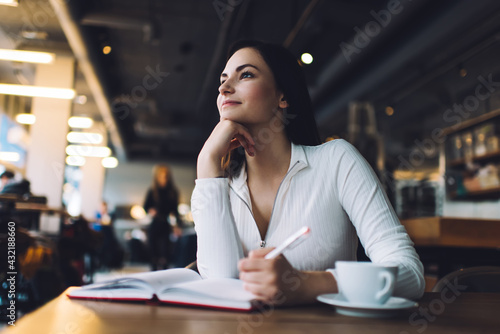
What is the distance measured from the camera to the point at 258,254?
754 millimetres

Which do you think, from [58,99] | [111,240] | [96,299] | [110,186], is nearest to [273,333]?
[96,299]

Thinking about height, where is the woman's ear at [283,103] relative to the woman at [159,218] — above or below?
above

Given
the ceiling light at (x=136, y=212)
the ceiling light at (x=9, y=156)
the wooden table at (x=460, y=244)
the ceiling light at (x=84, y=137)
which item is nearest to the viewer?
the wooden table at (x=460, y=244)

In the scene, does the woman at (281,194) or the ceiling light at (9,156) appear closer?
the woman at (281,194)

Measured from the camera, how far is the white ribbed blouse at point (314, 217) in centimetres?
105

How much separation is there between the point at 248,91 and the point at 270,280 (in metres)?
0.75

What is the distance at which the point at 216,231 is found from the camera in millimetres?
1073

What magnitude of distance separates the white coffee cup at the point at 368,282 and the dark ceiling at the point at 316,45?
11.2ft

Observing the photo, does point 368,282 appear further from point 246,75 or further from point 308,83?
point 308,83

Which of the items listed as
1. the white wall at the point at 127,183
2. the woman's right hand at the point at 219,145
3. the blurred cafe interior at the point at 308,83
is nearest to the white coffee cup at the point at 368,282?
the woman's right hand at the point at 219,145

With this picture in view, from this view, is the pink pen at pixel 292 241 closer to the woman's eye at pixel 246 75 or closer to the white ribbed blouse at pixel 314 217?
the white ribbed blouse at pixel 314 217

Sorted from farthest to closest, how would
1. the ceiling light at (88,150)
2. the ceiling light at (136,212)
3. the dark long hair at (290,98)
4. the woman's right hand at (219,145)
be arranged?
the ceiling light at (136,212) < the ceiling light at (88,150) < the dark long hair at (290,98) < the woman's right hand at (219,145)

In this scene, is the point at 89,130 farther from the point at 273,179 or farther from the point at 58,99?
the point at 273,179

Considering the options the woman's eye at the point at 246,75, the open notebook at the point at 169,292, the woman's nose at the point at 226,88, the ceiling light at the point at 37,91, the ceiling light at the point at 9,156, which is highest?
the ceiling light at the point at 37,91
